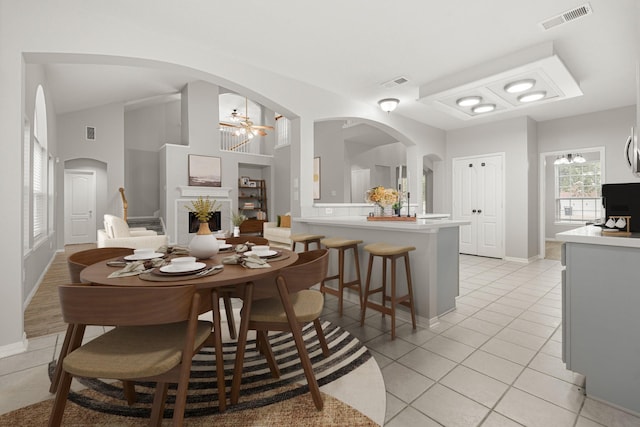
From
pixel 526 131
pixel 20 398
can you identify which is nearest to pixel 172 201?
pixel 20 398

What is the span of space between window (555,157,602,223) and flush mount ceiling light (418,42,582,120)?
511 cm

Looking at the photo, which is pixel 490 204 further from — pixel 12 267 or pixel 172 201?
pixel 172 201

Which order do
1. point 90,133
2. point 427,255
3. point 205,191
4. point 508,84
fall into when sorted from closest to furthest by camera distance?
1. point 427,255
2. point 508,84
3. point 90,133
4. point 205,191

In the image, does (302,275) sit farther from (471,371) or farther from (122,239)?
(122,239)

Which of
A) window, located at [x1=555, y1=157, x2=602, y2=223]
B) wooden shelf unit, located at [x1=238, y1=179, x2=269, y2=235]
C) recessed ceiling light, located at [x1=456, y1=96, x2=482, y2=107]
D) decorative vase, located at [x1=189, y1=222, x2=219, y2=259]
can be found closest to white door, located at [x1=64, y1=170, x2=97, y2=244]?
wooden shelf unit, located at [x1=238, y1=179, x2=269, y2=235]

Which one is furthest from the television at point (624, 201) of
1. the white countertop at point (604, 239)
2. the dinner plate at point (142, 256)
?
the dinner plate at point (142, 256)

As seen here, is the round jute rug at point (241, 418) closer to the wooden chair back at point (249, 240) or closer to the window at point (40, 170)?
the wooden chair back at point (249, 240)

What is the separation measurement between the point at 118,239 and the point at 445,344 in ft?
16.8

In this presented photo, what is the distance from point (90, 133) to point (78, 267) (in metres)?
8.01

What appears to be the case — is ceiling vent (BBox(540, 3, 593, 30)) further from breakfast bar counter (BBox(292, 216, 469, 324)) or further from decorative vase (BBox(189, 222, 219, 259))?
decorative vase (BBox(189, 222, 219, 259))

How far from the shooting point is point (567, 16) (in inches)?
107

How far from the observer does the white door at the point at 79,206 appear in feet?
26.2

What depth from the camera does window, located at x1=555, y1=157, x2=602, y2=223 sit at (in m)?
7.69

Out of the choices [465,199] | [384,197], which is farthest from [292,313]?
[465,199]
